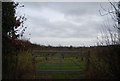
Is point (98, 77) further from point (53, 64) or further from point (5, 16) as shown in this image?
point (5, 16)

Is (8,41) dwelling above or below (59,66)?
above

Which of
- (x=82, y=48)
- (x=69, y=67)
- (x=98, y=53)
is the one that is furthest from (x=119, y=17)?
(x=69, y=67)

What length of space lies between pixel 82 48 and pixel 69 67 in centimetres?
124

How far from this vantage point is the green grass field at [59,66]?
41.8 ft

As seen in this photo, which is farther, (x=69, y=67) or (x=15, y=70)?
(x=69, y=67)

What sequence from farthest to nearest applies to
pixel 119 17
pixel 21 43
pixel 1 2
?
pixel 21 43
pixel 1 2
pixel 119 17

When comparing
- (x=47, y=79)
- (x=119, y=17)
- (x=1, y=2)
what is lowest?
(x=47, y=79)

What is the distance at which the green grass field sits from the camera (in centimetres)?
1273

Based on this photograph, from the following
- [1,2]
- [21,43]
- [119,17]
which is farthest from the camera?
[21,43]

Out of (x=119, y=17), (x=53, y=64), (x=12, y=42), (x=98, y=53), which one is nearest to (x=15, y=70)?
(x=12, y=42)

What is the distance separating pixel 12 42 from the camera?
12.1 metres

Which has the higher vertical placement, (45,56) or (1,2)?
(1,2)

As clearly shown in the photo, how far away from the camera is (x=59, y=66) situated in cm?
1305

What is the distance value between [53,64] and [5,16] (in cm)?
354
